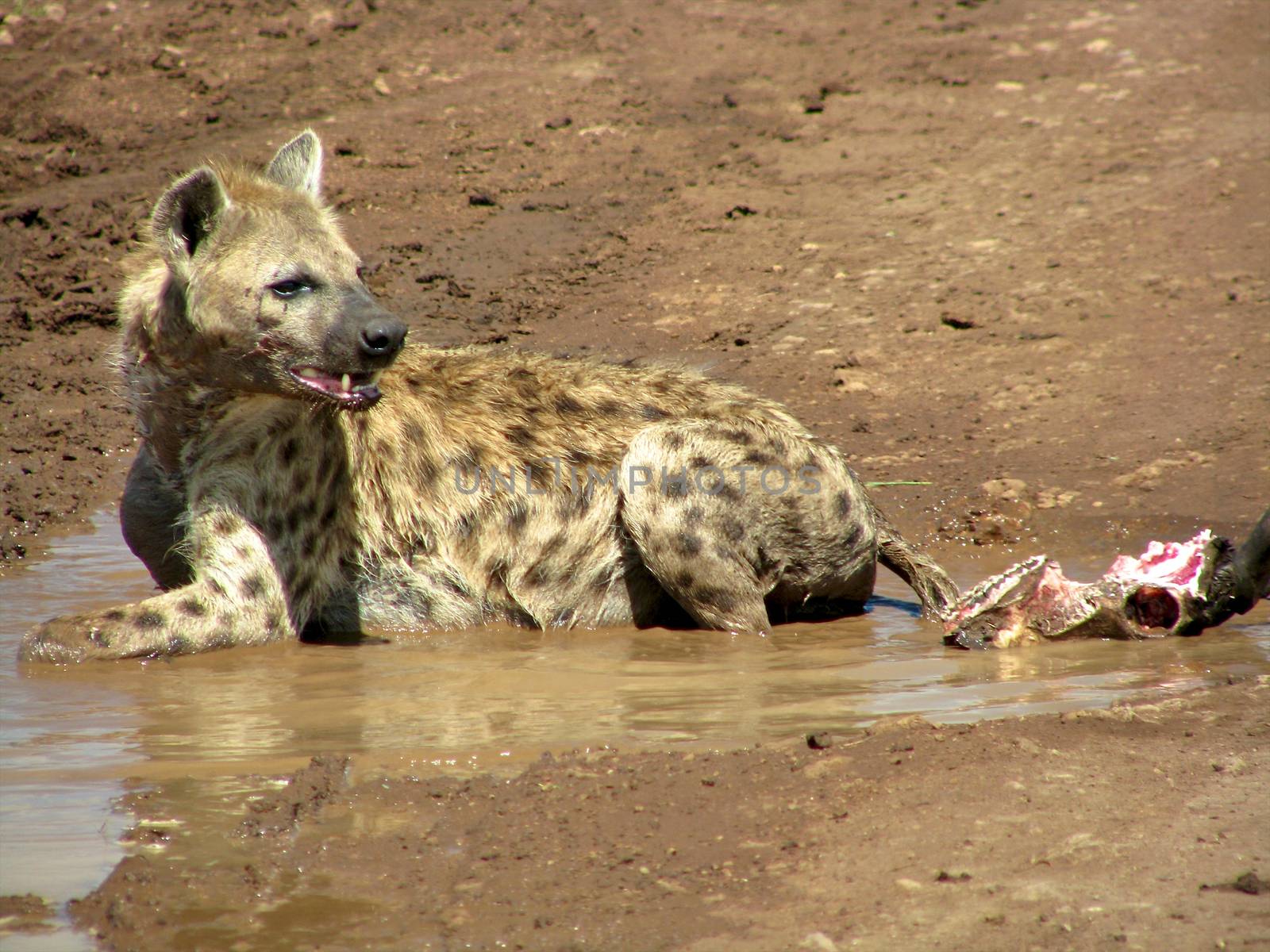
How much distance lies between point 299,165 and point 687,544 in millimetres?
1723

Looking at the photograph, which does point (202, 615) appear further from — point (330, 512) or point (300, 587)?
point (330, 512)

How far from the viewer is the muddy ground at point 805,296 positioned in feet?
8.30

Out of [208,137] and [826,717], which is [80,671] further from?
[208,137]

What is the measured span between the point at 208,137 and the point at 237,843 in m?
7.81

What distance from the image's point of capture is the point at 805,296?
820cm

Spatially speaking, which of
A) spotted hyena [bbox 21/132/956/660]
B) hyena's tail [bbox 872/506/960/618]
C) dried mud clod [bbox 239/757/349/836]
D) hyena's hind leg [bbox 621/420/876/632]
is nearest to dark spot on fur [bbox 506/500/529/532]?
spotted hyena [bbox 21/132/956/660]

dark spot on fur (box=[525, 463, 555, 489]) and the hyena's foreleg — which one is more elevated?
dark spot on fur (box=[525, 463, 555, 489])

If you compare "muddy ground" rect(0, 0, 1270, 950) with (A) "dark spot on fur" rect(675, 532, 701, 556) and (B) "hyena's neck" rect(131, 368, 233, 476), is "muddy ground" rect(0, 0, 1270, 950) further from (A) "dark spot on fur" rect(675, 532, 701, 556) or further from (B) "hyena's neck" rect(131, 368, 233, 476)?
(A) "dark spot on fur" rect(675, 532, 701, 556)

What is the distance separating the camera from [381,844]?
270 cm

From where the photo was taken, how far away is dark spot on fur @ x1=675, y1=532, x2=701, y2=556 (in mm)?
4699

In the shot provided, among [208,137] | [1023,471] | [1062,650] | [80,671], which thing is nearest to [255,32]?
[208,137]

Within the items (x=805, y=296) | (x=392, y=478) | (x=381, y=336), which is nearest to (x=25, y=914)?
(x=381, y=336)

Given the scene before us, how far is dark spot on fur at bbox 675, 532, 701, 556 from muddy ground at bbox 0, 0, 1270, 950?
1.58m

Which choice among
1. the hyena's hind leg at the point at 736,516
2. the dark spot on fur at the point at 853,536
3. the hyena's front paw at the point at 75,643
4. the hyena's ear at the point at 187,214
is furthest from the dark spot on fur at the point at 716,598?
the hyena's ear at the point at 187,214
